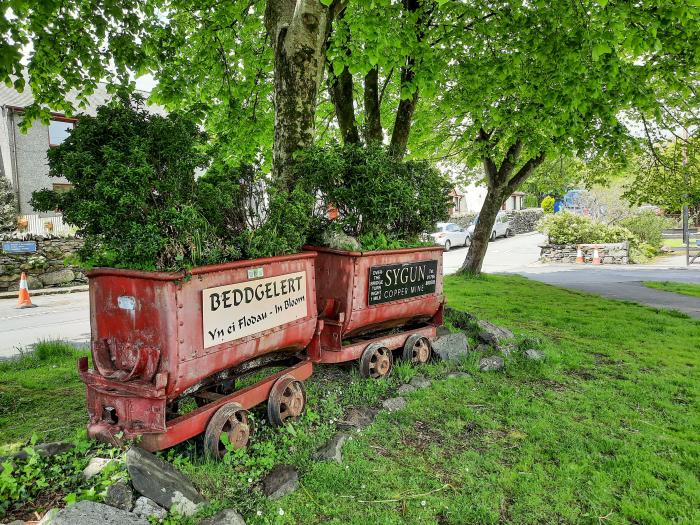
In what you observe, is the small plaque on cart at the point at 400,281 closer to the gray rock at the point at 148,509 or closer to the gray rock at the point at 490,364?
the gray rock at the point at 490,364

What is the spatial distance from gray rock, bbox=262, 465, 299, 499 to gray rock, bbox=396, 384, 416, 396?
1844 mm

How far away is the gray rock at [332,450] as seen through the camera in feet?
11.8

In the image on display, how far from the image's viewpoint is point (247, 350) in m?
3.87

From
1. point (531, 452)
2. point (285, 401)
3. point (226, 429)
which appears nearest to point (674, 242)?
point (531, 452)

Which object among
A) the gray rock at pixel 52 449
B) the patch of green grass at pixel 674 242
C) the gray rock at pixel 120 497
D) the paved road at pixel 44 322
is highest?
the patch of green grass at pixel 674 242

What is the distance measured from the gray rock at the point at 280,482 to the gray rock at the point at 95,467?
1048 millimetres

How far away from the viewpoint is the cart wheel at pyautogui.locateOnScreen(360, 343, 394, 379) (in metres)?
5.24

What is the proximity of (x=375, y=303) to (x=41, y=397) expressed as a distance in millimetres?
3681

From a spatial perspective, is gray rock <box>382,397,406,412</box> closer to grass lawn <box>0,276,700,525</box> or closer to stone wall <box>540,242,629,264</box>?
grass lawn <box>0,276,700,525</box>

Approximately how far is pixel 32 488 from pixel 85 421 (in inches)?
56.7

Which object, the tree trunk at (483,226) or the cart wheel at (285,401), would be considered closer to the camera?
the cart wheel at (285,401)

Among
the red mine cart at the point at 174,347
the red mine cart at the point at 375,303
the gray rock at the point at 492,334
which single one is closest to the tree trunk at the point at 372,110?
the red mine cart at the point at 375,303

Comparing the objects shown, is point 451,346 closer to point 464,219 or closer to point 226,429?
point 226,429

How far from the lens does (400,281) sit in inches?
221
